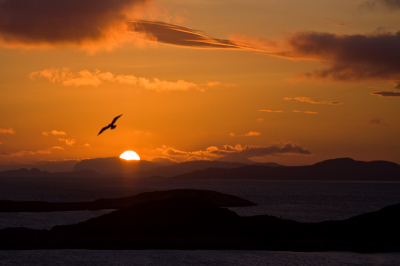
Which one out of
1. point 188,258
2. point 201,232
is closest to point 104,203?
point 201,232

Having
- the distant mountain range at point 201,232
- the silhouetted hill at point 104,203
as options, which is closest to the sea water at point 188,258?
the distant mountain range at point 201,232

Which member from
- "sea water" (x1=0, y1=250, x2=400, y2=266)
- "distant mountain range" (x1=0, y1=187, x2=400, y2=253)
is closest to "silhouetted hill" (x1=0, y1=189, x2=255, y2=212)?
"distant mountain range" (x1=0, y1=187, x2=400, y2=253)

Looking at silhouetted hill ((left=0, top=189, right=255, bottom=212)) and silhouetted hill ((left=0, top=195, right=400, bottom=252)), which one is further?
silhouetted hill ((left=0, top=189, right=255, bottom=212))

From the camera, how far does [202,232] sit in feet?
166

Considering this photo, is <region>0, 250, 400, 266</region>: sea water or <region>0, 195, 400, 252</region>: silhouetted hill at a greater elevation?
<region>0, 195, 400, 252</region>: silhouetted hill

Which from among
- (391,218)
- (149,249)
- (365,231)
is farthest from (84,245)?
(391,218)

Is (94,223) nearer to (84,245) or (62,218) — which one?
(84,245)

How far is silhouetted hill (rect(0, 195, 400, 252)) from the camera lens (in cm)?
4659

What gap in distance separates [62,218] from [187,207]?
95.5 feet

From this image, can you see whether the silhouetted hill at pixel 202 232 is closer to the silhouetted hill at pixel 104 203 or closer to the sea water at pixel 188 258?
the sea water at pixel 188 258

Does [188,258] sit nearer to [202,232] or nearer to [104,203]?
[202,232]

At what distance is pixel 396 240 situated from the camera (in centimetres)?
4753

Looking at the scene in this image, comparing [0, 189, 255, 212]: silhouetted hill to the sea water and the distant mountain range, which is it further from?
the sea water

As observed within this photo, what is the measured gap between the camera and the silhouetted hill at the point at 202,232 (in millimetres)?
46594
